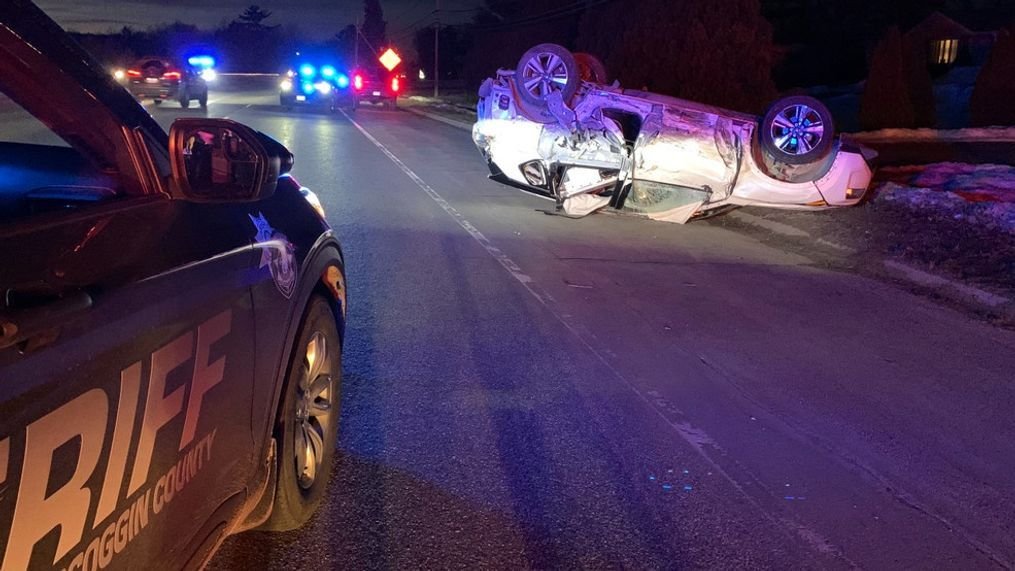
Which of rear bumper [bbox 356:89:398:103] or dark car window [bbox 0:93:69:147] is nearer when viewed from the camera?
dark car window [bbox 0:93:69:147]

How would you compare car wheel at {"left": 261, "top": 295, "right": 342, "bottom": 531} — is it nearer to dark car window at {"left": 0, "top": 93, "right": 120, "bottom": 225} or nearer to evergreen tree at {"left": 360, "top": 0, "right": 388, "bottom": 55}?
dark car window at {"left": 0, "top": 93, "right": 120, "bottom": 225}

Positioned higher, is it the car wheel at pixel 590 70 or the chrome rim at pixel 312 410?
the car wheel at pixel 590 70

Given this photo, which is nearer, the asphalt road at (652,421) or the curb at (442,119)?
the asphalt road at (652,421)

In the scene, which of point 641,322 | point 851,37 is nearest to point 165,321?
point 641,322

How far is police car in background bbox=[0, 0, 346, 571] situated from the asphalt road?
89 cm

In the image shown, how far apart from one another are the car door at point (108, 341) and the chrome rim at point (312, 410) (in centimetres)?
73

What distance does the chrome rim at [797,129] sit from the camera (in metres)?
11.9

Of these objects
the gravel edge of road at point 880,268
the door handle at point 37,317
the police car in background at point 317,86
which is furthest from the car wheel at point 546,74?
the police car in background at point 317,86

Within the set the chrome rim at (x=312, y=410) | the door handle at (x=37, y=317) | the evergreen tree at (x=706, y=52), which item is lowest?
the chrome rim at (x=312, y=410)

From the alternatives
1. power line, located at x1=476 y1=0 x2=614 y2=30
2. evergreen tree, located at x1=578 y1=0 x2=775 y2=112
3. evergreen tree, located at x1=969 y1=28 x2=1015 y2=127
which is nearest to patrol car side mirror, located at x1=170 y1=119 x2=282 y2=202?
evergreen tree, located at x1=969 y1=28 x2=1015 y2=127

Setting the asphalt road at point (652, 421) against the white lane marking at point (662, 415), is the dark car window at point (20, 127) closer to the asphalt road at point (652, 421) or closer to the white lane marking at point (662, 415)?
the asphalt road at point (652, 421)

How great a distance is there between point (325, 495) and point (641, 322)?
387 cm

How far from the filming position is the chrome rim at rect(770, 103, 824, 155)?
39.0ft

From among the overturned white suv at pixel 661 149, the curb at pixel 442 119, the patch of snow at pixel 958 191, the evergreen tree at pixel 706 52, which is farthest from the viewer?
the curb at pixel 442 119
